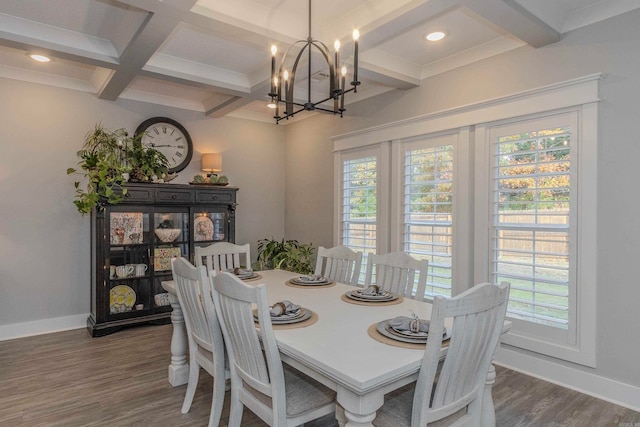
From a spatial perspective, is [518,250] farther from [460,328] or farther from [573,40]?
[460,328]

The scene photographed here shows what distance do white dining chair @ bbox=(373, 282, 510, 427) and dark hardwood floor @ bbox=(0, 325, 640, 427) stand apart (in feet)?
3.08

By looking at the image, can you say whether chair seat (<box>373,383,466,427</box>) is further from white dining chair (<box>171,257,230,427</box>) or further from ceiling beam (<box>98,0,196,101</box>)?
ceiling beam (<box>98,0,196,101</box>)

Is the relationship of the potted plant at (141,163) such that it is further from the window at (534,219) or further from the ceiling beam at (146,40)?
the window at (534,219)

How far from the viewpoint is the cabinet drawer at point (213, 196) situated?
14.6ft

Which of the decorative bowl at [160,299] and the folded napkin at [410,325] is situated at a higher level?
the folded napkin at [410,325]

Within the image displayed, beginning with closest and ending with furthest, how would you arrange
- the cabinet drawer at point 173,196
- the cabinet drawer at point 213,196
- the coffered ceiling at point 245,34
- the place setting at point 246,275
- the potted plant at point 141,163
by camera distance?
1. the coffered ceiling at point 245,34
2. the place setting at point 246,275
3. the potted plant at point 141,163
4. the cabinet drawer at point 173,196
5. the cabinet drawer at point 213,196

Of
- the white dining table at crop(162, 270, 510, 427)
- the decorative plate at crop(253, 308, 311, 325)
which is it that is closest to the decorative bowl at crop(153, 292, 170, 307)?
the white dining table at crop(162, 270, 510, 427)

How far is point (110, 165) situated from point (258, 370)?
301cm

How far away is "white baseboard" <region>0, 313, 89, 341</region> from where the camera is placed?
3.80m

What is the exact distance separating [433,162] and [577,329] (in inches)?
71.1

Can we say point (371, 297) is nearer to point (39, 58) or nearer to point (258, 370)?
point (258, 370)

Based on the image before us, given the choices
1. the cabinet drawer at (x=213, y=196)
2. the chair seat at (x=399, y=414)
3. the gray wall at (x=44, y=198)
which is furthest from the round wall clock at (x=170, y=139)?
the chair seat at (x=399, y=414)

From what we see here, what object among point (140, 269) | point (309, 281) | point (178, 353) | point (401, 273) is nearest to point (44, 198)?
point (140, 269)

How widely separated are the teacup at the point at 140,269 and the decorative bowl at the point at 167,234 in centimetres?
35
